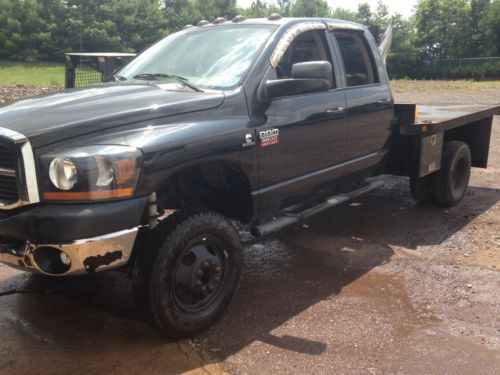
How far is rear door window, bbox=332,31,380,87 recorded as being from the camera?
489 centimetres

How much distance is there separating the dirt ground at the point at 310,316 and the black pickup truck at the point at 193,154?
12.3 inches

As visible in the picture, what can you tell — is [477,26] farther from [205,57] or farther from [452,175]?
[205,57]

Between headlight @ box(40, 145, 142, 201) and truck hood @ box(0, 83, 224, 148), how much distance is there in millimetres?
140

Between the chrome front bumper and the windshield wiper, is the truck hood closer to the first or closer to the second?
the windshield wiper

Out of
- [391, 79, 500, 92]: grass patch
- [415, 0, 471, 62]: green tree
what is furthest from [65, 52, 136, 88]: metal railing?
[415, 0, 471, 62]: green tree

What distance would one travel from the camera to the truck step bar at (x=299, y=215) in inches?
152

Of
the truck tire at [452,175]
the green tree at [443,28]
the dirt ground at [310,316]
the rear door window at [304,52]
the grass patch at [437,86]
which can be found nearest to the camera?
the dirt ground at [310,316]

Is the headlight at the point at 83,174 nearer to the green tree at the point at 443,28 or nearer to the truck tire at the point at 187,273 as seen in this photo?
the truck tire at the point at 187,273

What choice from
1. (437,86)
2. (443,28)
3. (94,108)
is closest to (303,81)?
(94,108)

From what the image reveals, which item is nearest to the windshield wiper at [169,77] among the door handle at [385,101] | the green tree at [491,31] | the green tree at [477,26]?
the door handle at [385,101]

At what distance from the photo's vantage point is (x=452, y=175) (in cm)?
625

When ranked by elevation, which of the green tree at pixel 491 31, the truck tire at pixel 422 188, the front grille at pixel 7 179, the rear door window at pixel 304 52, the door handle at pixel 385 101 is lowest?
the truck tire at pixel 422 188

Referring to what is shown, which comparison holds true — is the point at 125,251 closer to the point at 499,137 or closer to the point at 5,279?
the point at 5,279

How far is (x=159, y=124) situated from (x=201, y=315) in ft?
4.04
